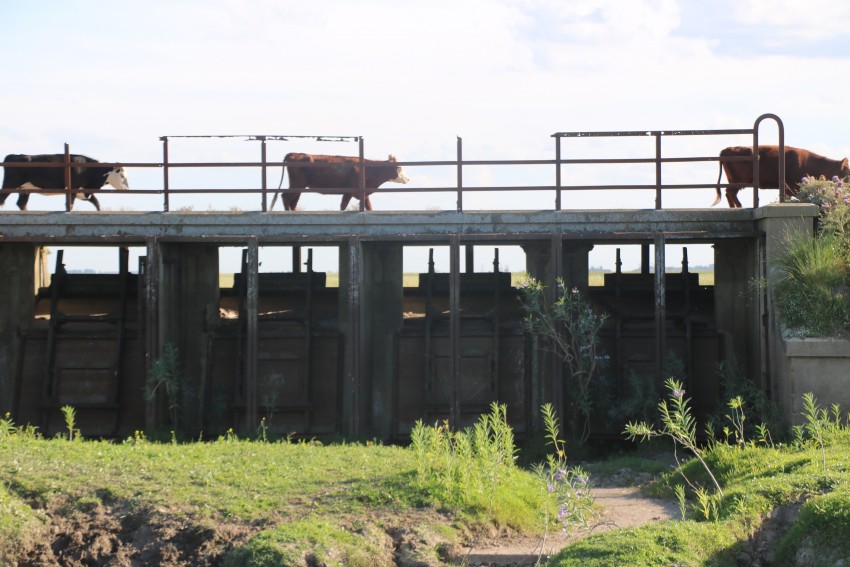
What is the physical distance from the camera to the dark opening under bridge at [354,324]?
15328 millimetres

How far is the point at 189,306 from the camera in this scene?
16.6m

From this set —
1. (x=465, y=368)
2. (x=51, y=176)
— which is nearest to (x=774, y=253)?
(x=465, y=368)

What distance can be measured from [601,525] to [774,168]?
347 inches

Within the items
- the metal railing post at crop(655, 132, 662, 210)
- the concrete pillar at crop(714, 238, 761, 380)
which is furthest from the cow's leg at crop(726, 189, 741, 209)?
the metal railing post at crop(655, 132, 662, 210)

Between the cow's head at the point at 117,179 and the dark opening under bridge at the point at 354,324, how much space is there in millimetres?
1426

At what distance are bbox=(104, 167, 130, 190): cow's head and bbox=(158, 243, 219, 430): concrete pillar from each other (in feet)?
9.15

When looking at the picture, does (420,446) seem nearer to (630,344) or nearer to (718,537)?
(718,537)

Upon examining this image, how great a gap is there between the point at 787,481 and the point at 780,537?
36.5 inches

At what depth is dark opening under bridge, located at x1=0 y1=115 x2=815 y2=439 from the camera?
50.3ft

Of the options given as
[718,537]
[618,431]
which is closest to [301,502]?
[718,537]

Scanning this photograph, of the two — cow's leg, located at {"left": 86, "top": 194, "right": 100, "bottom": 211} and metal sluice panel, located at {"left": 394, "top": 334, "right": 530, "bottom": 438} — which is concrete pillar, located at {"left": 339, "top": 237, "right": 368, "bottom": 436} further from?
cow's leg, located at {"left": 86, "top": 194, "right": 100, "bottom": 211}

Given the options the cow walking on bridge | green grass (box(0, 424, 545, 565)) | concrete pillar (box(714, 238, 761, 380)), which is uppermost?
the cow walking on bridge

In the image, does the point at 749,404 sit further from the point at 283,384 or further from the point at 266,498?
the point at 266,498

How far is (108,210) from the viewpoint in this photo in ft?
55.6
